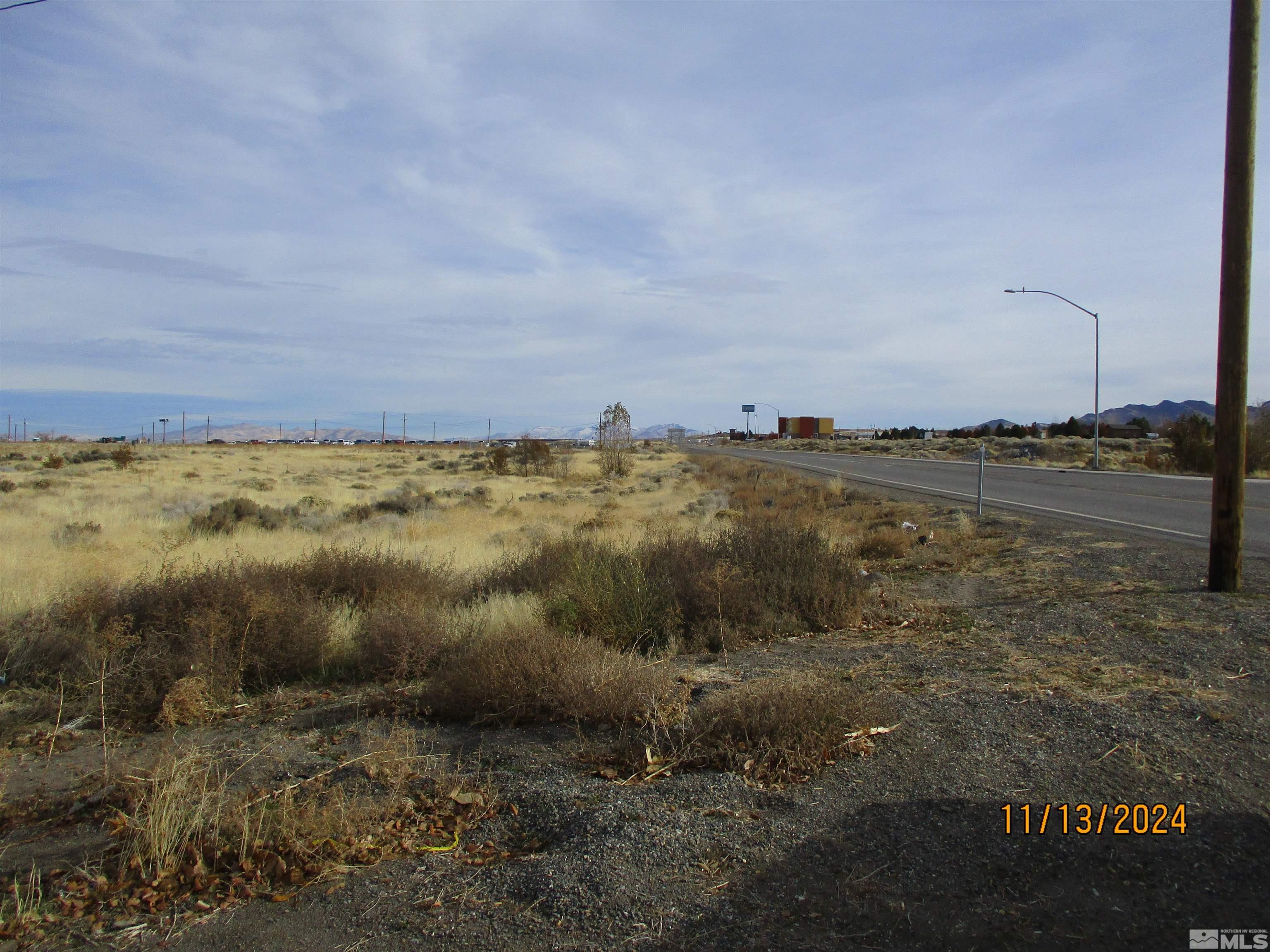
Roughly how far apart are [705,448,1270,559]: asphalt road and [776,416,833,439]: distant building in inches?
4204

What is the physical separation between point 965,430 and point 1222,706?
108 m

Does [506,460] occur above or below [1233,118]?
below

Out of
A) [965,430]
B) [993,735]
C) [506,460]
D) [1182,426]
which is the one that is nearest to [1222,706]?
[993,735]

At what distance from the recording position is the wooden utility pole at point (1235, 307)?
328 inches

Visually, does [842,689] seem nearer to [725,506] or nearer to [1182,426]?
[725,506]

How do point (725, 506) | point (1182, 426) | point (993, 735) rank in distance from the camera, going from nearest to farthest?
point (993, 735) → point (725, 506) → point (1182, 426)

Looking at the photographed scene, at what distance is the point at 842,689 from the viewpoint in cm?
526

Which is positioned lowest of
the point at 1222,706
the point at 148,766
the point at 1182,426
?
the point at 148,766

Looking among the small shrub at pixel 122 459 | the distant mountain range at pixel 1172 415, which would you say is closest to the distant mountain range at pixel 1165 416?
the distant mountain range at pixel 1172 415

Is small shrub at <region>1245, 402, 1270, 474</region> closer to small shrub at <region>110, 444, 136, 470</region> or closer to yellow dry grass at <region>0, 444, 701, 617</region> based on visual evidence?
yellow dry grass at <region>0, 444, 701, 617</region>

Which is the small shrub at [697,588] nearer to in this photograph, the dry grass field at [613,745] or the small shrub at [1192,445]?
the dry grass field at [613,745]

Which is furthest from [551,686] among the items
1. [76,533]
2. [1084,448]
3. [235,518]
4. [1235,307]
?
[1084,448]
